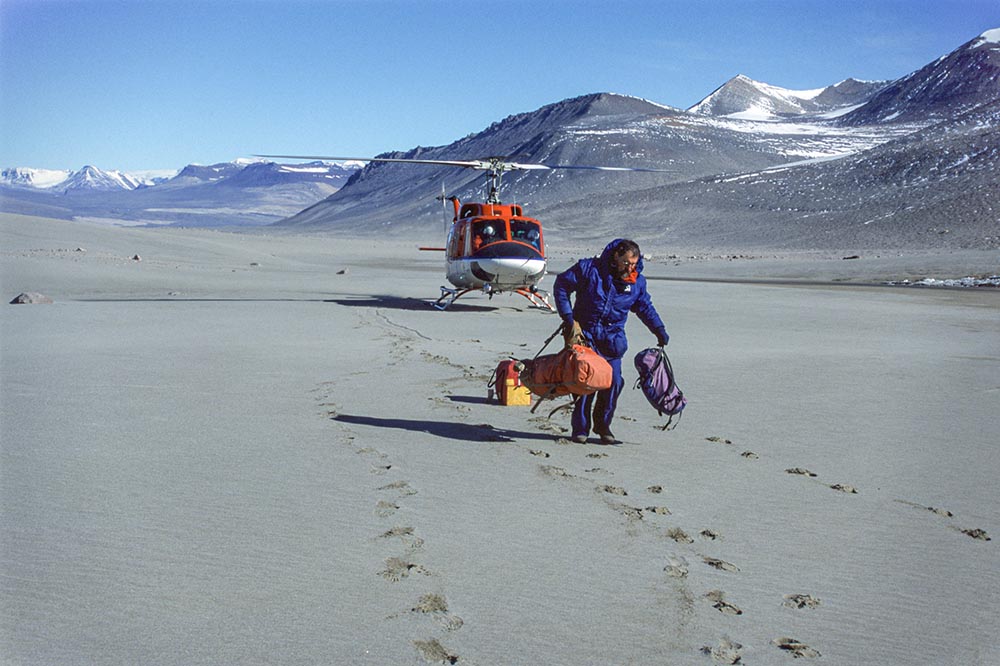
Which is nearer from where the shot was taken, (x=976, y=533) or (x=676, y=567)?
(x=676, y=567)

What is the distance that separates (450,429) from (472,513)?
2.19 metres

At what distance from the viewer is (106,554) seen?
4391mm

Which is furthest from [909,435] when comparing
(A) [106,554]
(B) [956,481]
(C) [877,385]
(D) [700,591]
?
(A) [106,554]

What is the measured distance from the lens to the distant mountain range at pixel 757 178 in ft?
219

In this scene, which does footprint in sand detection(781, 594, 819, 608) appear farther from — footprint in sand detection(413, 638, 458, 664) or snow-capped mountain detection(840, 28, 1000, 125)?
snow-capped mountain detection(840, 28, 1000, 125)

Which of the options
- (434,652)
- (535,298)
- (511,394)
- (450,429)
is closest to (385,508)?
(434,652)

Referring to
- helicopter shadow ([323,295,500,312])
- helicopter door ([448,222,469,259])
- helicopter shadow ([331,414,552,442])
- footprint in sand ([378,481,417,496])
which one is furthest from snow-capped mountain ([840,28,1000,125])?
footprint in sand ([378,481,417,496])

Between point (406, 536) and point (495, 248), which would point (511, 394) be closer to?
point (406, 536)

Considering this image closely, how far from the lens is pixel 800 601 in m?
4.11

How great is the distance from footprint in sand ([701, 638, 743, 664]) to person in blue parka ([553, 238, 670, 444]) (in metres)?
3.17

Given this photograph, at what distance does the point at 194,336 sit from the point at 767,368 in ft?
24.2

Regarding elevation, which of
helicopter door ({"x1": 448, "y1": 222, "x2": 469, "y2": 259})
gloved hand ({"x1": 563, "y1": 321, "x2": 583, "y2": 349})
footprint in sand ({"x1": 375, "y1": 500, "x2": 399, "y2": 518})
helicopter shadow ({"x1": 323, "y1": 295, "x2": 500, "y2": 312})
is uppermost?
helicopter door ({"x1": 448, "y1": 222, "x2": 469, "y2": 259})

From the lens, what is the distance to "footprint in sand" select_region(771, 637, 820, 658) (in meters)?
3.62

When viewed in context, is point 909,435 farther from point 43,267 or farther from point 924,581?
point 43,267
